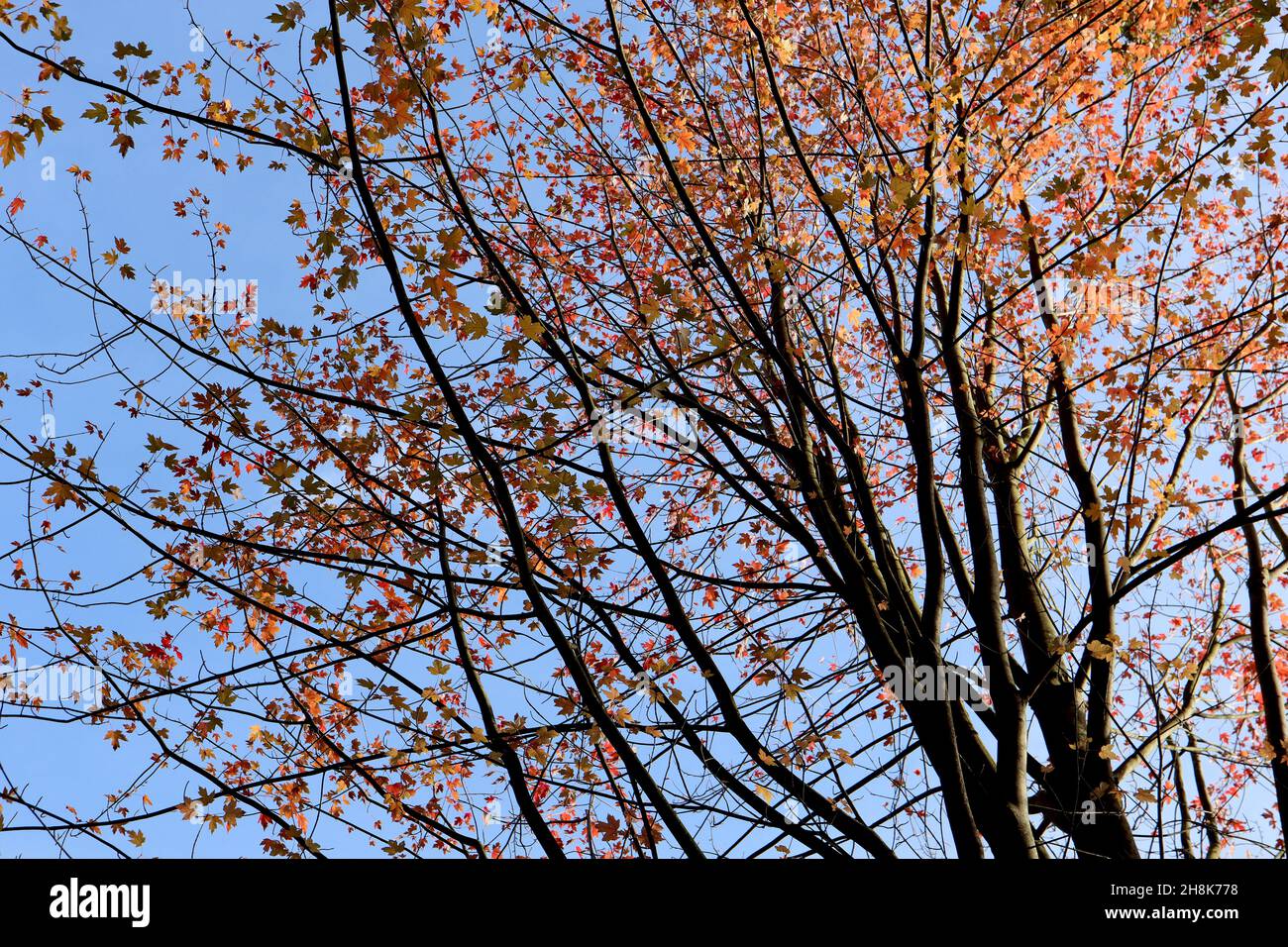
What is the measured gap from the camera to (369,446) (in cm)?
624

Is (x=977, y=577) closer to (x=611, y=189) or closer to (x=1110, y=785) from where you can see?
(x=1110, y=785)
